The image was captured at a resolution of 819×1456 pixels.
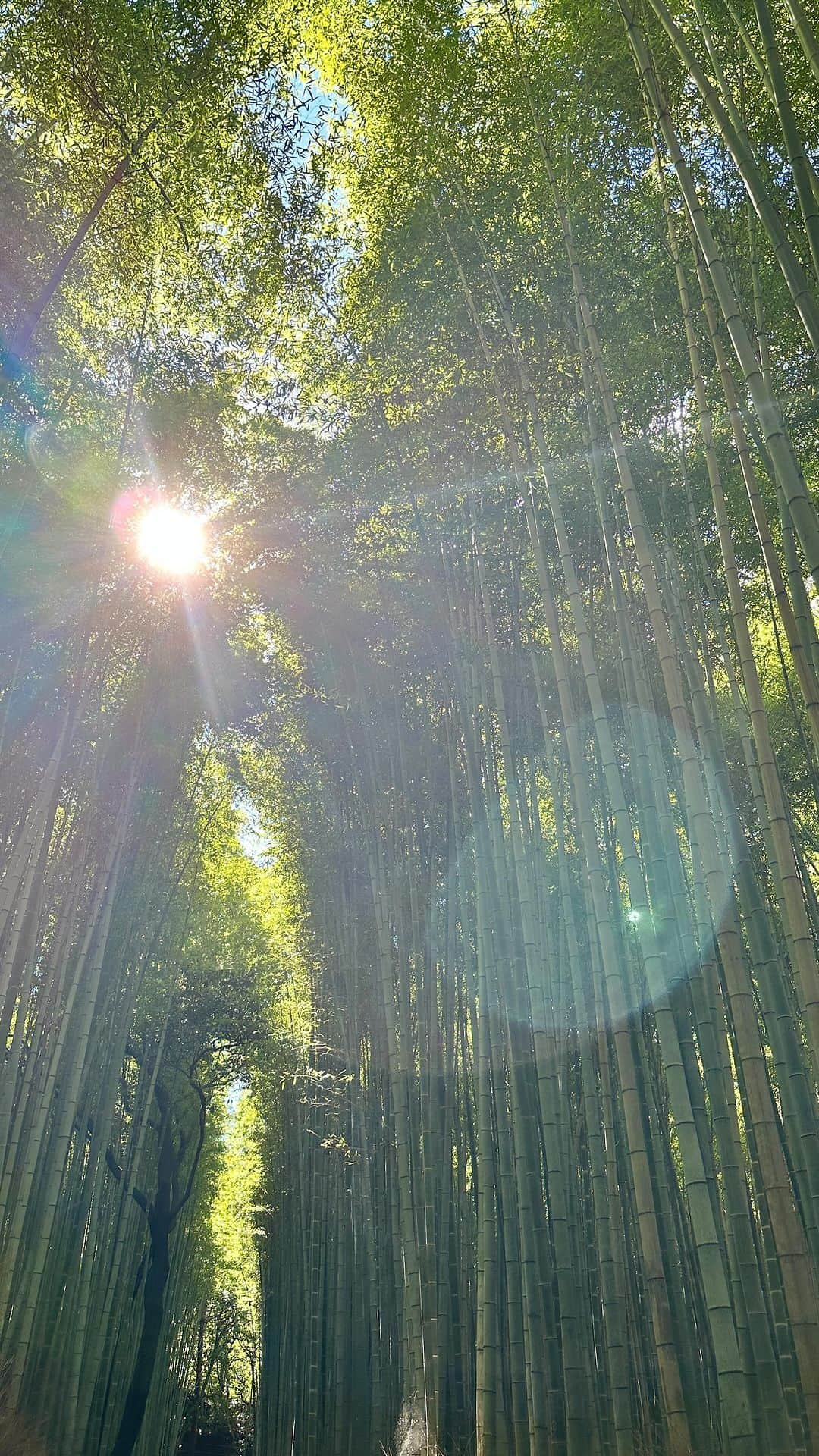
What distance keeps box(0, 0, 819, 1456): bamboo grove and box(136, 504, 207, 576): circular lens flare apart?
0.55 feet

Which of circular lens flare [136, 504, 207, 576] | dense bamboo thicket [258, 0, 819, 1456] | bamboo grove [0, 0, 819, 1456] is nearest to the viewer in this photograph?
dense bamboo thicket [258, 0, 819, 1456]

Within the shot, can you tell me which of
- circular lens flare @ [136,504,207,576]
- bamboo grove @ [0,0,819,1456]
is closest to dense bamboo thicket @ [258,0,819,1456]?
bamboo grove @ [0,0,819,1456]

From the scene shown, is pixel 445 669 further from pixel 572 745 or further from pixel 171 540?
pixel 572 745

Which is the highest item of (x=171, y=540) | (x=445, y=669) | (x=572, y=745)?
(x=171, y=540)

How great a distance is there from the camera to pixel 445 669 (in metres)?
6.23

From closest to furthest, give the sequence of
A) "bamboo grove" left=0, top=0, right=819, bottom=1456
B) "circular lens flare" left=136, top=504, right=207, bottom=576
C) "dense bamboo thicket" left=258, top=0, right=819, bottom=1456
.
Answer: "dense bamboo thicket" left=258, top=0, right=819, bottom=1456 → "bamboo grove" left=0, top=0, right=819, bottom=1456 → "circular lens flare" left=136, top=504, right=207, bottom=576

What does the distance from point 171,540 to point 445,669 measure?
1.99 metres

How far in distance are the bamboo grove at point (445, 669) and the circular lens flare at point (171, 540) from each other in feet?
0.55

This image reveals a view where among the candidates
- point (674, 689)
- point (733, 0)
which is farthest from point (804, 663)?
point (733, 0)

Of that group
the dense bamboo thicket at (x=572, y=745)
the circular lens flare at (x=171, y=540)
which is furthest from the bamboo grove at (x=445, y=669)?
the circular lens flare at (x=171, y=540)

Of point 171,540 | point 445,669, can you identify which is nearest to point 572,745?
point 445,669

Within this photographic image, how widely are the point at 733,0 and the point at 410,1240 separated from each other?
5.55 metres

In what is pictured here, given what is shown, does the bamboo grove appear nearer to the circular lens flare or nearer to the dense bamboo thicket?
the dense bamboo thicket

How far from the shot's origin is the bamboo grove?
2844 mm
